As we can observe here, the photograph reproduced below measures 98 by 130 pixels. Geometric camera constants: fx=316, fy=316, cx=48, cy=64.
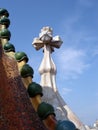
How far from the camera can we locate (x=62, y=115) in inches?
158

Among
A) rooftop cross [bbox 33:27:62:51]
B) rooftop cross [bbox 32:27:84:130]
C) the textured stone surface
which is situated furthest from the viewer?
rooftop cross [bbox 33:27:62:51]

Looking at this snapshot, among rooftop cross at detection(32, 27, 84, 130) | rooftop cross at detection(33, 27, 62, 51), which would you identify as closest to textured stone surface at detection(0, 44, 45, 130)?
rooftop cross at detection(32, 27, 84, 130)

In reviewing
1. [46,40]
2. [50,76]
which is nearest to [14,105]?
[50,76]

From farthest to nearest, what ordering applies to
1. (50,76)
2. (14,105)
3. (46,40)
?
(46,40) → (50,76) → (14,105)

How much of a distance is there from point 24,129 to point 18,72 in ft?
2.12

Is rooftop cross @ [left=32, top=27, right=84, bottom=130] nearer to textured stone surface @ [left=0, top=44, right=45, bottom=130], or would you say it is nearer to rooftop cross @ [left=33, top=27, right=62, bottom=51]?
rooftop cross @ [left=33, top=27, right=62, bottom=51]

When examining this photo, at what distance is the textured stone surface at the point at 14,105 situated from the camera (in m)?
2.29

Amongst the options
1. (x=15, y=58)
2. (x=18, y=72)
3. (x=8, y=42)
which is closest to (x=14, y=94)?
(x=18, y=72)

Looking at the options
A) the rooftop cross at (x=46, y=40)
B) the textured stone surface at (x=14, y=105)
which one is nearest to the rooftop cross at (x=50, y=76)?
the rooftop cross at (x=46, y=40)

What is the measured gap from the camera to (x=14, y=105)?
7.98 feet

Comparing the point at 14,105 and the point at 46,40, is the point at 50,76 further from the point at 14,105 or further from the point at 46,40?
the point at 14,105

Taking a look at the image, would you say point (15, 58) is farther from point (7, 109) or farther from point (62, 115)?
point (62, 115)

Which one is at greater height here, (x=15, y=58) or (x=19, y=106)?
(x=15, y=58)

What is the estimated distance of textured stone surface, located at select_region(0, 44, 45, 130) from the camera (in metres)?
2.29
